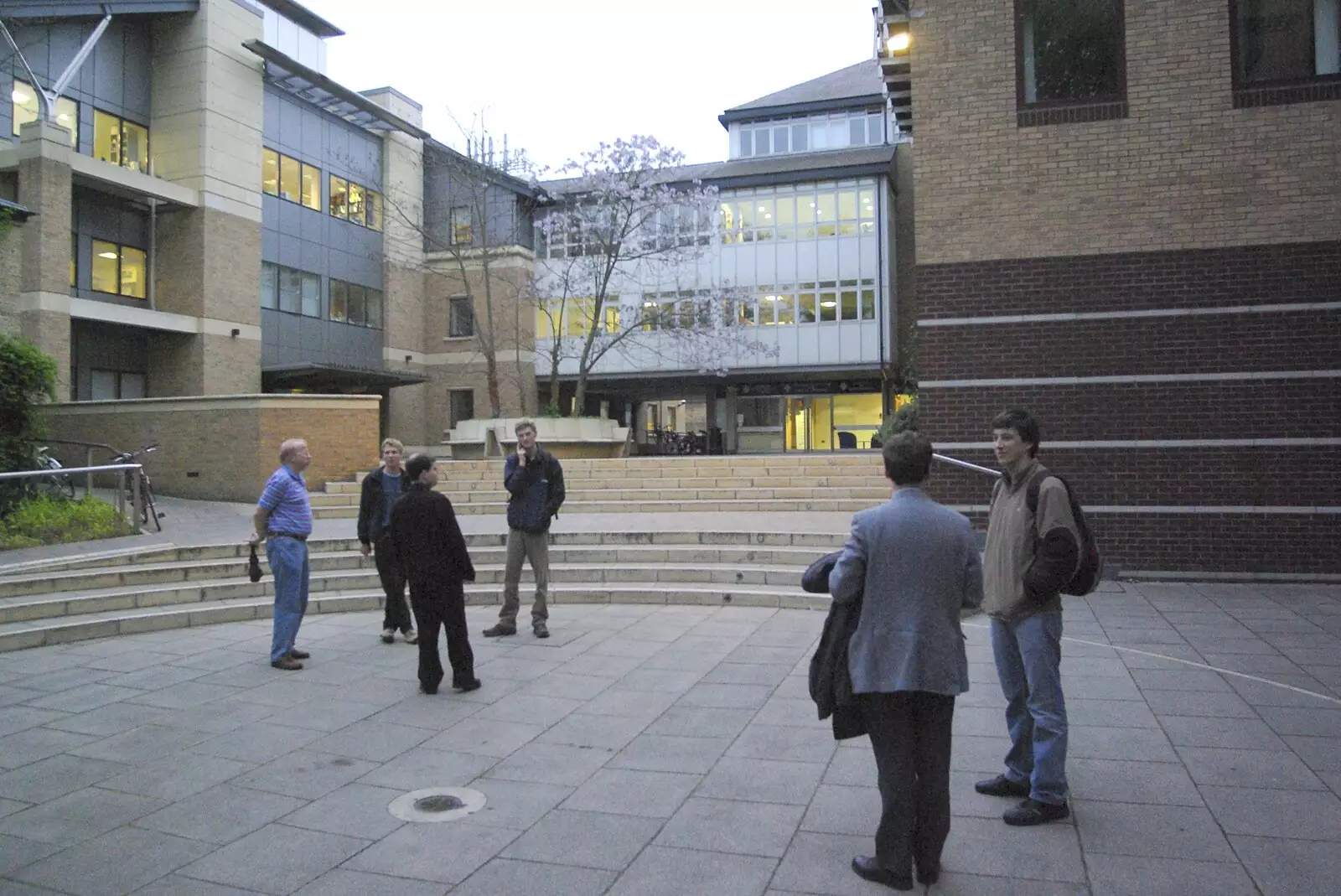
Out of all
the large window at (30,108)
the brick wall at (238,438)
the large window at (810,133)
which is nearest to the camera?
the brick wall at (238,438)

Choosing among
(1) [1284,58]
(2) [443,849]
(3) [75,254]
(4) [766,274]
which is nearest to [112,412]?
(3) [75,254]

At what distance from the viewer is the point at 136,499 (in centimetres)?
1211

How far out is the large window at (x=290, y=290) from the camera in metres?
30.5

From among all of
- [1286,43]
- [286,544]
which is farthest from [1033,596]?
[1286,43]

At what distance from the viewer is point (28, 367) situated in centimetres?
1360

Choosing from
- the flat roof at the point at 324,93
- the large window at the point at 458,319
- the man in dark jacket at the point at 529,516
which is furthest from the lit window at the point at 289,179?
the man in dark jacket at the point at 529,516

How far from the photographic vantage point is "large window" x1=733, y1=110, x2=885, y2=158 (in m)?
40.3

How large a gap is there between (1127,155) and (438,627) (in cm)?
925

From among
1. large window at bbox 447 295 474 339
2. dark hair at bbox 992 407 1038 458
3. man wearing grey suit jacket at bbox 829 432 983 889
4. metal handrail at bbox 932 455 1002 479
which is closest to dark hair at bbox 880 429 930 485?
man wearing grey suit jacket at bbox 829 432 983 889

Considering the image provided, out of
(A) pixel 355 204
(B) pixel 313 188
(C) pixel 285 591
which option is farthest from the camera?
(A) pixel 355 204

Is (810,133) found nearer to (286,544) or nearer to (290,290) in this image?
(290,290)

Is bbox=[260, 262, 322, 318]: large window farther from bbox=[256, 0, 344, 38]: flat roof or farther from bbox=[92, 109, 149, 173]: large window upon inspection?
bbox=[256, 0, 344, 38]: flat roof

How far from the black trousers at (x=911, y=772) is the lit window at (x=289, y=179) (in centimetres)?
3182

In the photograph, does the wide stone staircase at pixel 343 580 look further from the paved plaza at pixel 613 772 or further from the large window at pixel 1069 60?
the large window at pixel 1069 60
